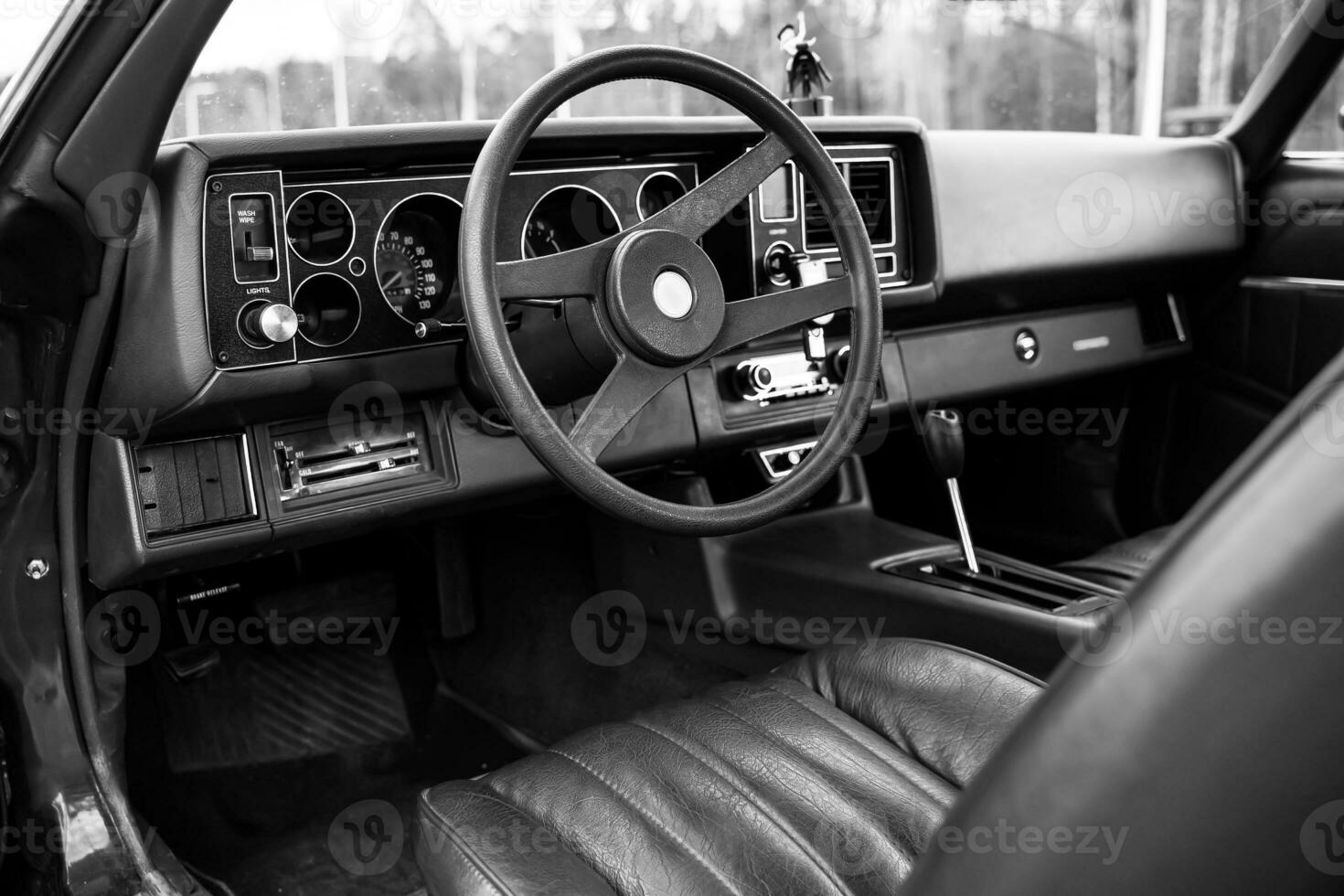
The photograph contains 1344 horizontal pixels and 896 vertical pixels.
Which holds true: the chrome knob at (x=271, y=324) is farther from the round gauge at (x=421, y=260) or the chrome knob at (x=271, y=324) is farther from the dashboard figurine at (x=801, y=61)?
the dashboard figurine at (x=801, y=61)

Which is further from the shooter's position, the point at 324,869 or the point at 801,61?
the point at 801,61

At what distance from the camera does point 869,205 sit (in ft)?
6.59

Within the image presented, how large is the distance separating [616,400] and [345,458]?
0.46 m

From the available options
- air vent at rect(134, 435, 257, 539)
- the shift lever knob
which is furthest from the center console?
air vent at rect(134, 435, 257, 539)

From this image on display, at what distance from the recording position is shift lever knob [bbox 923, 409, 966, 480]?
6.55 ft

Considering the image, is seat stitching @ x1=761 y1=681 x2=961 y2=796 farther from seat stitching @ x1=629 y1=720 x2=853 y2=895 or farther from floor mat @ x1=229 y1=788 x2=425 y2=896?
floor mat @ x1=229 y1=788 x2=425 y2=896

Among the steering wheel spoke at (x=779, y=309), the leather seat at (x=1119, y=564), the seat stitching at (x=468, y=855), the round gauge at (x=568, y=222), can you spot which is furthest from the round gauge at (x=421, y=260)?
the leather seat at (x=1119, y=564)

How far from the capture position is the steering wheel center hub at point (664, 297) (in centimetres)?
133

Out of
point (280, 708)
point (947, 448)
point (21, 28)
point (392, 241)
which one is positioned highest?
point (21, 28)

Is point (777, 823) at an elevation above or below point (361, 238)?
below

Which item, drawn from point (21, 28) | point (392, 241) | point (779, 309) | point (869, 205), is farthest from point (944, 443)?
point (21, 28)

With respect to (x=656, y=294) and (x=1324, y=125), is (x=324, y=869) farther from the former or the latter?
(x=1324, y=125)

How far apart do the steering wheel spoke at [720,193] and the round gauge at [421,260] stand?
0.34 metres

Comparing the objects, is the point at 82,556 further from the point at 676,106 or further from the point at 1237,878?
the point at 1237,878
